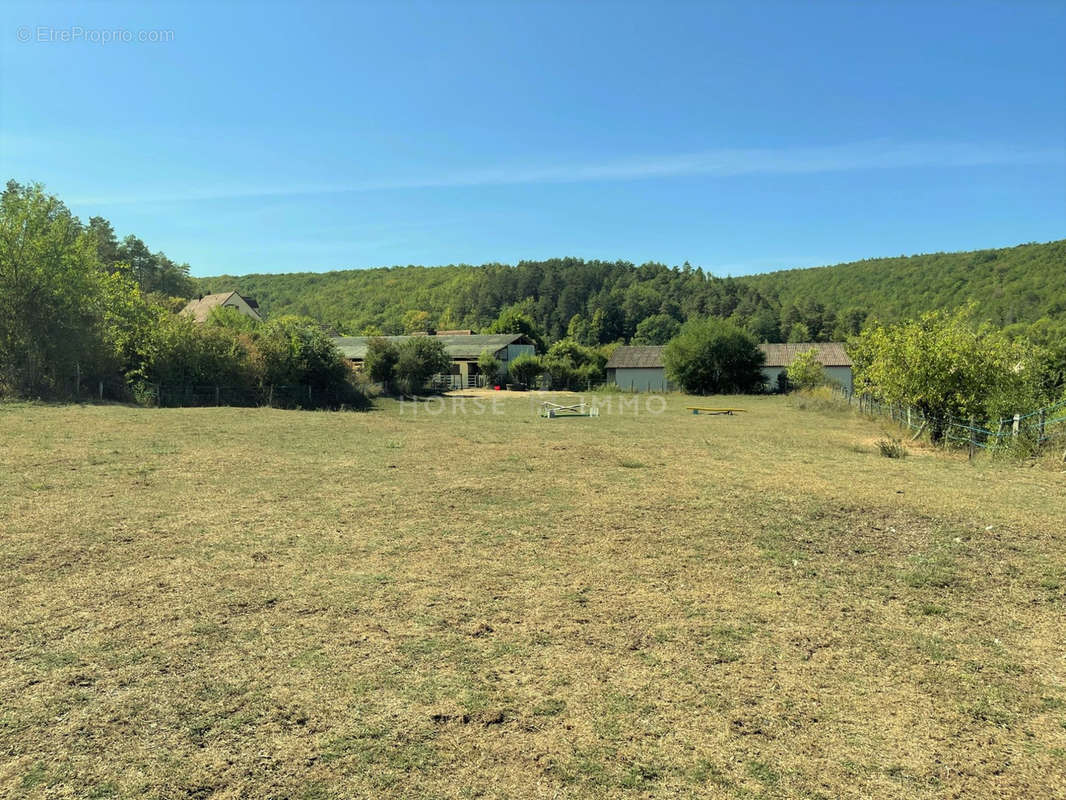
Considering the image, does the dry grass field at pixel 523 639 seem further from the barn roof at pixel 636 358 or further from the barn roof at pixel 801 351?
the barn roof at pixel 801 351

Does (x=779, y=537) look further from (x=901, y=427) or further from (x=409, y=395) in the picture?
(x=409, y=395)

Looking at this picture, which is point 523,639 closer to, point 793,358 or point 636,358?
point 636,358

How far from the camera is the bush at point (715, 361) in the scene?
4712cm

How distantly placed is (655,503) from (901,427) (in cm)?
1548

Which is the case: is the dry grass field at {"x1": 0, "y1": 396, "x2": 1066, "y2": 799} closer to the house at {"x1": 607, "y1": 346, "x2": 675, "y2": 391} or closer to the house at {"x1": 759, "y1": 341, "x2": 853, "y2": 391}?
the house at {"x1": 607, "y1": 346, "x2": 675, "y2": 391}

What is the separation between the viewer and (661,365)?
52625 millimetres

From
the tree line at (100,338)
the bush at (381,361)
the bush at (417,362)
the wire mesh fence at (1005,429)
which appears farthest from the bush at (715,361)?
the wire mesh fence at (1005,429)

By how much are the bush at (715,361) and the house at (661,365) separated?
3043mm

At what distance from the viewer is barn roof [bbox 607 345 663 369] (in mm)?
53366

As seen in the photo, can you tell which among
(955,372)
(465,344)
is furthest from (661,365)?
(955,372)

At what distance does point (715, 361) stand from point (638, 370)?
25.5 ft

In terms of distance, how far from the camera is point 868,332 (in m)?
21.5

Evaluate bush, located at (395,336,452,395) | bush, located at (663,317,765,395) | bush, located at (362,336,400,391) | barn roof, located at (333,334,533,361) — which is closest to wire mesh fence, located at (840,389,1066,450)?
bush, located at (395,336,452,395)

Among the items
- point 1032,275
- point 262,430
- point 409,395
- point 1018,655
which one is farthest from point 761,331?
point 1018,655
